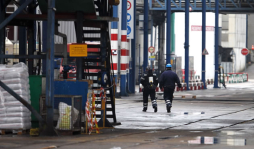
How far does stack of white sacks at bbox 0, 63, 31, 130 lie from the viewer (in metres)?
13.5

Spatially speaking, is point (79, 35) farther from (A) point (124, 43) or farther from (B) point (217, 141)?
(A) point (124, 43)

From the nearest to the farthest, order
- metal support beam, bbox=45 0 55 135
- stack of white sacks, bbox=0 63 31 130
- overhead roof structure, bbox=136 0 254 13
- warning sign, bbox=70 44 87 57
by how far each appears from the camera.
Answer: metal support beam, bbox=45 0 55 135, stack of white sacks, bbox=0 63 31 130, warning sign, bbox=70 44 87 57, overhead roof structure, bbox=136 0 254 13

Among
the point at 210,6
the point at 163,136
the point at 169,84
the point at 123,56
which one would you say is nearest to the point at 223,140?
the point at 163,136

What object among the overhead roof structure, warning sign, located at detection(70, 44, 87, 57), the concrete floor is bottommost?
the concrete floor

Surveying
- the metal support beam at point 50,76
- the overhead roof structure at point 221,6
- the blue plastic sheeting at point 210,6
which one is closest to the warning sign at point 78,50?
the metal support beam at point 50,76

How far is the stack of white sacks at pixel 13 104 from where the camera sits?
44.2ft

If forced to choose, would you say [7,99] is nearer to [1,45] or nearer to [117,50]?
[1,45]

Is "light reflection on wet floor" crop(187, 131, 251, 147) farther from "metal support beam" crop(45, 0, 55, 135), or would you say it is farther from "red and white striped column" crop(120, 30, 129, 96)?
"red and white striped column" crop(120, 30, 129, 96)

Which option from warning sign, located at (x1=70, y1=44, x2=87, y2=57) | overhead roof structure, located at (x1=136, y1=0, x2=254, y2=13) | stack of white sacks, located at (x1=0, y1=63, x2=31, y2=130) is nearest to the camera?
stack of white sacks, located at (x1=0, y1=63, x2=31, y2=130)

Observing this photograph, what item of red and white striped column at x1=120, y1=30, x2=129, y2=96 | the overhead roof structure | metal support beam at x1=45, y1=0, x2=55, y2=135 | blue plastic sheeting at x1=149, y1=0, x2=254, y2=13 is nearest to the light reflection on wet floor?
metal support beam at x1=45, y1=0, x2=55, y2=135

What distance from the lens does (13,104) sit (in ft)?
44.4

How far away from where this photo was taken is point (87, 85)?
14.0 meters

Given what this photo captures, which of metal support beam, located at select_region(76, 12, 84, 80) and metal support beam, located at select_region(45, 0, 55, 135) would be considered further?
metal support beam, located at select_region(76, 12, 84, 80)

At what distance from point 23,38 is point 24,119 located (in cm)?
485
